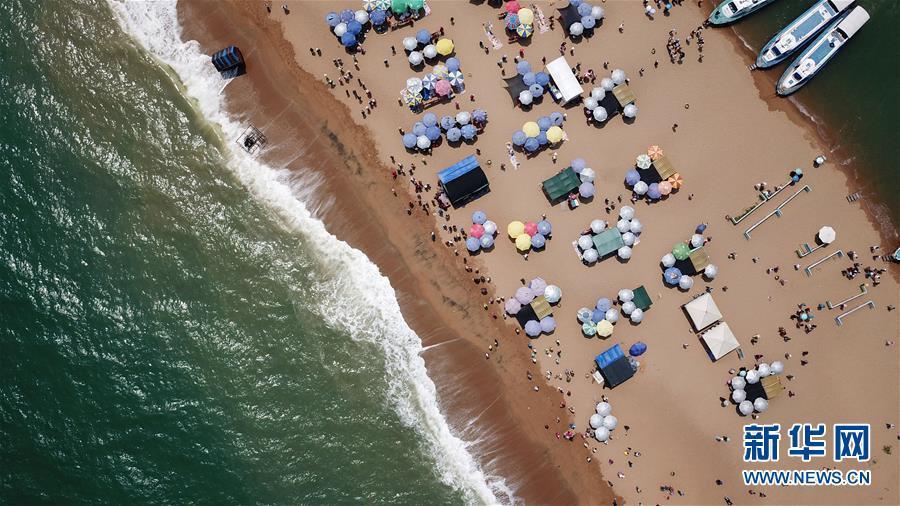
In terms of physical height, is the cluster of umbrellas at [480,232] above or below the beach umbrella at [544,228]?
above

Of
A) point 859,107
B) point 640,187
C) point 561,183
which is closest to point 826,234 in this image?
point 859,107

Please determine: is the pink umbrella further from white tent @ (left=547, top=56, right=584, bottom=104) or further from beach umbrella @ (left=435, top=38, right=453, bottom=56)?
white tent @ (left=547, top=56, right=584, bottom=104)

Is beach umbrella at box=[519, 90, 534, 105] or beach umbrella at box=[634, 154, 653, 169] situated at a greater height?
beach umbrella at box=[519, 90, 534, 105]

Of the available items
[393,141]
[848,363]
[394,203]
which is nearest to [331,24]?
[393,141]

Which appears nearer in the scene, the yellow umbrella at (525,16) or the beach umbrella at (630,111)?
the yellow umbrella at (525,16)

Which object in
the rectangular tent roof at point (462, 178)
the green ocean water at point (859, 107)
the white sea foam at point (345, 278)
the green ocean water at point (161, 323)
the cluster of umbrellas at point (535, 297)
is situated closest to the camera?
the green ocean water at point (161, 323)

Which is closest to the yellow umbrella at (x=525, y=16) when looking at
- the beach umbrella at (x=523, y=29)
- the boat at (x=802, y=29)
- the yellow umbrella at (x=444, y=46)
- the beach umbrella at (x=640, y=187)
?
the beach umbrella at (x=523, y=29)

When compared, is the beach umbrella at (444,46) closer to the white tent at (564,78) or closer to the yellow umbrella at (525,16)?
the yellow umbrella at (525,16)

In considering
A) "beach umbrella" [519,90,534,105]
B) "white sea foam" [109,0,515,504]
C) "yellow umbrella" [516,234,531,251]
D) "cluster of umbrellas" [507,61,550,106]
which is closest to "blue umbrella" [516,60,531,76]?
"cluster of umbrellas" [507,61,550,106]
